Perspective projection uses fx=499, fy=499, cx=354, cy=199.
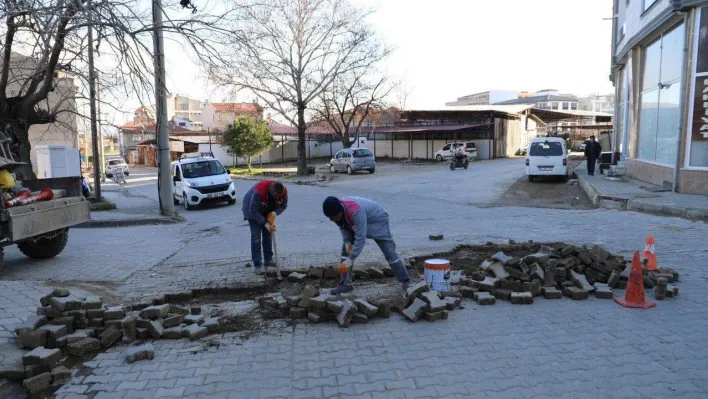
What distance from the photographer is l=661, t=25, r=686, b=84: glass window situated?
561 inches

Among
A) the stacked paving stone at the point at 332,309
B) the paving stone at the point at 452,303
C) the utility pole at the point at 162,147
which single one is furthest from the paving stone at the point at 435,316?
the utility pole at the point at 162,147

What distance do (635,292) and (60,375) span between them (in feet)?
18.9

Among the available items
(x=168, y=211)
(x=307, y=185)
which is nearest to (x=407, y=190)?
(x=307, y=185)

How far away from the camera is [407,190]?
20.4m

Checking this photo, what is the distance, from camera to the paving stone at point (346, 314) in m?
5.04

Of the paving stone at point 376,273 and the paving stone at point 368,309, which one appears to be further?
the paving stone at point 376,273

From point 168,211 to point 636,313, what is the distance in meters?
12.1

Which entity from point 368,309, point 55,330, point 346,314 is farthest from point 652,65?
point 55,330

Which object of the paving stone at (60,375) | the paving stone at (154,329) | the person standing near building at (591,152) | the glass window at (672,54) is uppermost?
the glass window at (672,54)

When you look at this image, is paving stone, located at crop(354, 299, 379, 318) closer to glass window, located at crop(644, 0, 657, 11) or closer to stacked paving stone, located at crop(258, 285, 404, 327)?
stacked paving stone, located at crop(258, 285, 404, 327)

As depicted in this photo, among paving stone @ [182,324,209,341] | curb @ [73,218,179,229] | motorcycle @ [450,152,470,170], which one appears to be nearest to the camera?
paving stone @ [182,324,209,341]

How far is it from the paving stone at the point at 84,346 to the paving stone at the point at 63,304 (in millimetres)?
532

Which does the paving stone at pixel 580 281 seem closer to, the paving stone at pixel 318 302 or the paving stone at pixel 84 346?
the paving stone at pixel 318 302

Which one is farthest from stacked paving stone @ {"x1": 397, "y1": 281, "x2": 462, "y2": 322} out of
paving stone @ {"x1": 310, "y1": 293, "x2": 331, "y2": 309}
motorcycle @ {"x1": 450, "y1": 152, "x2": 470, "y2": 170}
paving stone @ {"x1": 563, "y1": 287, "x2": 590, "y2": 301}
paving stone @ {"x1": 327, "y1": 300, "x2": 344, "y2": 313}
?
motorcycle @ {"x1": 450, "y1": 152, "x2": 470, "y2": 170}
